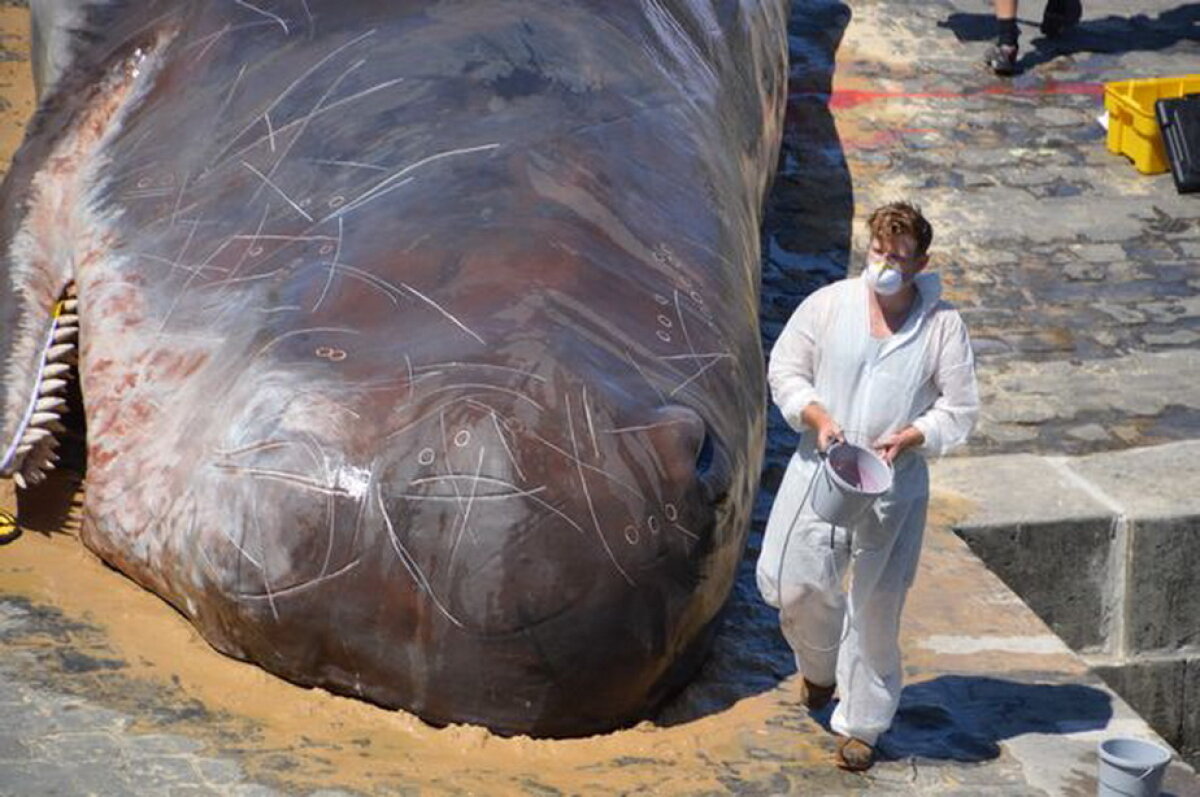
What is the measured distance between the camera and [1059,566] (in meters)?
7.80

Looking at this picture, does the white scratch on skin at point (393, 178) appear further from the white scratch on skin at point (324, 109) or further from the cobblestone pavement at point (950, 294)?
the cobblestone pavement at point (950, 294)

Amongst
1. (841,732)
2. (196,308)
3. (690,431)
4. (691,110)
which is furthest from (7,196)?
(841,732)

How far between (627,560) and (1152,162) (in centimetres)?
628

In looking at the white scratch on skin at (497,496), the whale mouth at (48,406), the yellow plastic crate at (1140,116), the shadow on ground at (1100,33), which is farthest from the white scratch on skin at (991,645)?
the shadow on ground at (1100,33)

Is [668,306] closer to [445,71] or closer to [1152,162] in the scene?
[445,71]

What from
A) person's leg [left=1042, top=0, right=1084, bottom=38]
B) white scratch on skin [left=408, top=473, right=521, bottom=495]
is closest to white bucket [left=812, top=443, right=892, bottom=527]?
white scratch on skin [left=408, top=473, right=521, bottom=495]

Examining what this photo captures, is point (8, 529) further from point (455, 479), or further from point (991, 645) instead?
point (991, 645)

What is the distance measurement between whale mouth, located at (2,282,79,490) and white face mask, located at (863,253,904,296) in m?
2.53

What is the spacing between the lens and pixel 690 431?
570 centimetres

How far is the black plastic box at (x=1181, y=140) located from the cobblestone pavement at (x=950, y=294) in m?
0.10

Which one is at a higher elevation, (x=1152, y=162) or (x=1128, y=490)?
(x=1152, y=162)

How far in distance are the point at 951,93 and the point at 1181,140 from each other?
1.24 m

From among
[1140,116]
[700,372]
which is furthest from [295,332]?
[1140,116]

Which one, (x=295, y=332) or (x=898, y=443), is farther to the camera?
(x=295, y=332)
